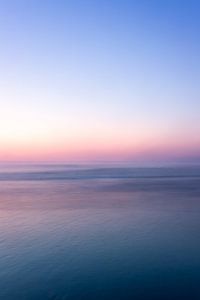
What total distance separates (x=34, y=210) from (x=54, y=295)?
31.8 ft

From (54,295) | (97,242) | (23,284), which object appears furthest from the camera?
(97,242)

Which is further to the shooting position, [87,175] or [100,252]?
[87,175]

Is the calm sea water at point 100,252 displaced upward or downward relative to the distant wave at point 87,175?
downward

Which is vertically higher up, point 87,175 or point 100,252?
point 87,175

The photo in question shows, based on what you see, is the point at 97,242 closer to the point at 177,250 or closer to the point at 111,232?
the point at 111,232

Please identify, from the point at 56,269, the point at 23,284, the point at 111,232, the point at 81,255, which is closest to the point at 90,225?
the point at 111,232

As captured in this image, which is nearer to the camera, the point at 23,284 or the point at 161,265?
the point at 23,284

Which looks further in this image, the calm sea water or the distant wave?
the distant wave

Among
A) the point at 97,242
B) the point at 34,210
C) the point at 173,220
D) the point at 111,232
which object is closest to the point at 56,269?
the point at 97,242

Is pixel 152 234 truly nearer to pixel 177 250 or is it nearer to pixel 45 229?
pixel 177 250

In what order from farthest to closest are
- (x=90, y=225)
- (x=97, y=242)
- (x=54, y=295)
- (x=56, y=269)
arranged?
1. (x=90, y=225)
2. (x=97, y=242)
3. (x=56, y=269)
4. (x=54, y=295)

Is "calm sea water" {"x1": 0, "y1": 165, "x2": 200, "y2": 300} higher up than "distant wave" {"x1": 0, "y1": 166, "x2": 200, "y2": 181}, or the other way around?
"distant wave" {"x1": 0, "y1": 166, "x2": 200, "y2": 181}

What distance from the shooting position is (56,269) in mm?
8453

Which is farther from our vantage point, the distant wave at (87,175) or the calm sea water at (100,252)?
the distant wave at (87,175)
